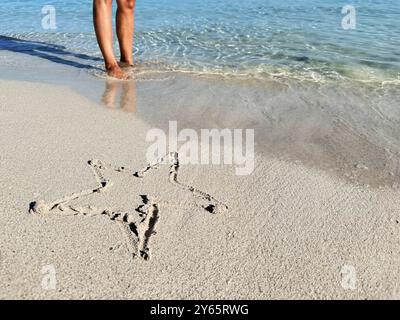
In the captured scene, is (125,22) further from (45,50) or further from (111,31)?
(45,50)

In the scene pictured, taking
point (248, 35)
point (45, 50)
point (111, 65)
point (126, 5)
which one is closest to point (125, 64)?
point (111, 65)

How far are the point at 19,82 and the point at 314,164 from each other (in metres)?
2.82

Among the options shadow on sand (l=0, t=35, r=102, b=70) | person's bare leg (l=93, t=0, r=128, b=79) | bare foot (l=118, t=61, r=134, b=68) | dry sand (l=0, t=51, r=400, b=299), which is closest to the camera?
dry sand (l=0, t=51, r=400, b=299)

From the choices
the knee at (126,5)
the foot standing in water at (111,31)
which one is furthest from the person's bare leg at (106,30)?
the knee at (126,5)

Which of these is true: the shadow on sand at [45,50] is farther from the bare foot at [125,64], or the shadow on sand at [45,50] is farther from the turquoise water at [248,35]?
the bare foot at [125,64]

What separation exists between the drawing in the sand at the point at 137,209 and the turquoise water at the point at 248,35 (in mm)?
2553

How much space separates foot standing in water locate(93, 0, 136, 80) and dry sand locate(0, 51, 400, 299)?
126 centimetres

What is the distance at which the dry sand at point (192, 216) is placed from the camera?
5.74 ft

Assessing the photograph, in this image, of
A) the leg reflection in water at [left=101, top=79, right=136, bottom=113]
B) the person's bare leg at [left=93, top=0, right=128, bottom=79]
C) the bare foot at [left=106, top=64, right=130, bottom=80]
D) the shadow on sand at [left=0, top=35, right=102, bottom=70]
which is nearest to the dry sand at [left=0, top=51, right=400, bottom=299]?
the leg reflection in water at [left=101, top=79, right=136, bottom=113]

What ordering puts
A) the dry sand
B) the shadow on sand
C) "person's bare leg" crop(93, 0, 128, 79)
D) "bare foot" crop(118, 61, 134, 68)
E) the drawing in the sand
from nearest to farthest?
the dry sand < the drawing in the sand < "person's bare leg" crop(93, 0, 128, 79) < "bare foot" crop(118, 61, 134, 68) < the shadow on sand

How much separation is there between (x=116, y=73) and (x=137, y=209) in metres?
2.57

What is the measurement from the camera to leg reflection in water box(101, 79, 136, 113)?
3670 mm

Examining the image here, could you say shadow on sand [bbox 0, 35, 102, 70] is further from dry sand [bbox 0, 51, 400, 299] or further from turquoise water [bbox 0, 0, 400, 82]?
dry sand [bbox 0, 51, 400, 299]

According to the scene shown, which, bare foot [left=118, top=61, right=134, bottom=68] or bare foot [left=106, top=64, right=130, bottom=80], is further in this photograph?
bare foot [left=118, top=61, right=134, bottom=68]
